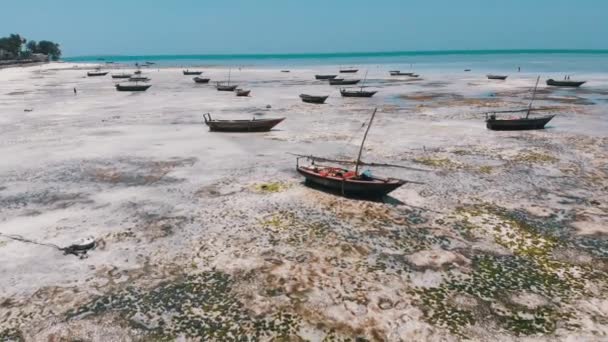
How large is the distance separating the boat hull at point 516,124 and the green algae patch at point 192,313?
30666 mm

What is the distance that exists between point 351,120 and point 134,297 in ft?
111

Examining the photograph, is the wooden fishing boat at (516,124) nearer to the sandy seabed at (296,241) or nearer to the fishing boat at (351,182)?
the sandy seabed at (296,241)

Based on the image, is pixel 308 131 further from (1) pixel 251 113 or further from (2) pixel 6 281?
(2) pixel 6 281

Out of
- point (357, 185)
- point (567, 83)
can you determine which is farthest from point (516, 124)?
point (567, 83)

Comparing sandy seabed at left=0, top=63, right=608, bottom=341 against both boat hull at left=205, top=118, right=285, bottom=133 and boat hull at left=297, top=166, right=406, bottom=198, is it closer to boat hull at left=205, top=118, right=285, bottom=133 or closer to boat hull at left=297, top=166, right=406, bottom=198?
boat hull at left=297, top=166, right=406, bottom=198

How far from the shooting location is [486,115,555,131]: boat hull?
3816 centimetres

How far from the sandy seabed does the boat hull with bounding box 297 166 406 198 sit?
51cm

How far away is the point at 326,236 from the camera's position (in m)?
17.9

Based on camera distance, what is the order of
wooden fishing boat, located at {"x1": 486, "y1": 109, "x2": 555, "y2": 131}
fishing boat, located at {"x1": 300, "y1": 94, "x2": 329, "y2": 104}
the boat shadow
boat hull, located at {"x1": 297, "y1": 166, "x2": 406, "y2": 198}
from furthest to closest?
fishing boat, located at {"x1": 300, "y1": 94, "x2": 329, "y2": 104} → wooden fishing boat, located at {"x1": 486, "y1": 109, "x2": 555, "y2": 131} → the boat shadow → boat hull, located at {"x1": 297, "y1": 166, "x2": 406, "y2": 198}

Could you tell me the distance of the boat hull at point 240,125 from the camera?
3784 cm

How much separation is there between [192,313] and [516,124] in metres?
33.3

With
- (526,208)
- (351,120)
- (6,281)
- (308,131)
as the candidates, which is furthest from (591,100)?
(6,281)

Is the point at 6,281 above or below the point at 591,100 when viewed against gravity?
below

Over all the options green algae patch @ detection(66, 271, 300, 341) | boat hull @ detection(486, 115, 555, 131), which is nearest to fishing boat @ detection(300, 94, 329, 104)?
boat hull @ detection(486, 115, 555, 131)
